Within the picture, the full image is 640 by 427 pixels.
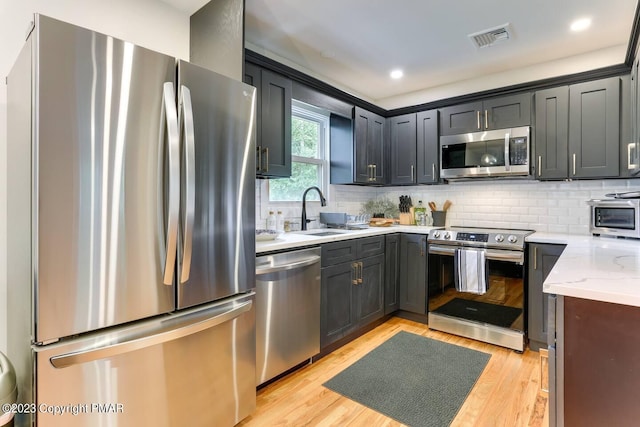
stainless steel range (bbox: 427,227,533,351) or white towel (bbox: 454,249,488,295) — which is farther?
white towel (bbox: 454,249,488,295)

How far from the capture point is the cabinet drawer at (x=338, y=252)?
98.0 inches

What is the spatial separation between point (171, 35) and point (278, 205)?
156cm

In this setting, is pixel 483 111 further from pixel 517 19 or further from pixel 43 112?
pixel 43 112

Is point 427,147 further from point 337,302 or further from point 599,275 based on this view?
point 599,275

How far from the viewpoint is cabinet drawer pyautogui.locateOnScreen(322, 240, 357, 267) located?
2489mm

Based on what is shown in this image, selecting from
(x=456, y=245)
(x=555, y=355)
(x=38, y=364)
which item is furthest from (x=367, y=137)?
(x=38, y=364)

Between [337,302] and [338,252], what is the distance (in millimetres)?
411

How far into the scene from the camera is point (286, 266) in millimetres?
2115

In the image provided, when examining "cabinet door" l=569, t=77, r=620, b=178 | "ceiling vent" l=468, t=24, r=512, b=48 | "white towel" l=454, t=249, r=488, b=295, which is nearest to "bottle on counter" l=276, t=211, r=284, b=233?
"white towel" l=454, t=249, r=488, b=295

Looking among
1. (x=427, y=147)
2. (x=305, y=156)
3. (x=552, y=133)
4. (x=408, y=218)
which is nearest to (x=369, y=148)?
(x=427, y=147)

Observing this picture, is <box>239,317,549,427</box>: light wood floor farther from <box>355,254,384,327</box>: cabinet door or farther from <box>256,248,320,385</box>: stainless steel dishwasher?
<box>355,254,384,327</box>: cabinet door

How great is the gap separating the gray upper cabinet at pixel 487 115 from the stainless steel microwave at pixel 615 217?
1007 mm

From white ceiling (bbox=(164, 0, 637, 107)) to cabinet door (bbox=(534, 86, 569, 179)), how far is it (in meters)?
0.41

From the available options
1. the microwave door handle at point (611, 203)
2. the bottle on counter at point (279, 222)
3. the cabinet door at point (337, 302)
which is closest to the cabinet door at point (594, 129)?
the microwave door handle at point (611, 203)
